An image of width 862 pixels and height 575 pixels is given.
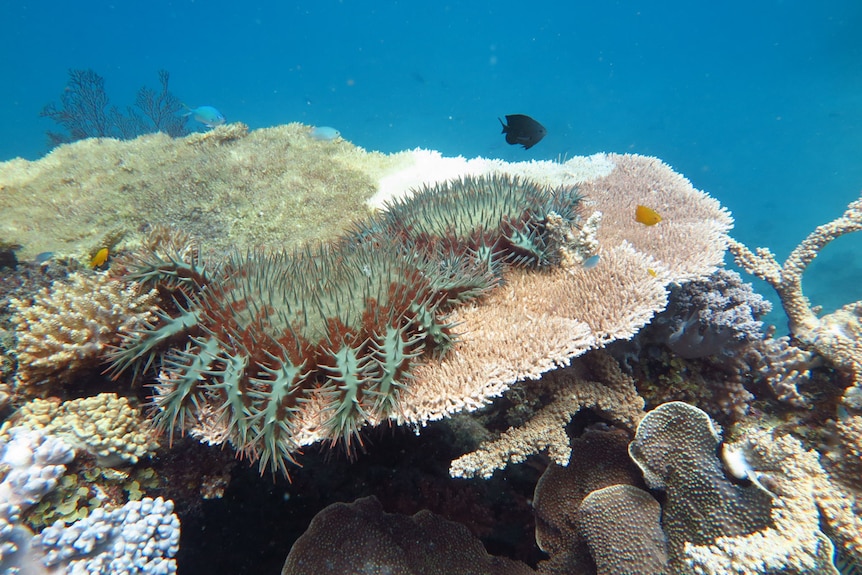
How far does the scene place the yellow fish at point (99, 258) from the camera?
13.6 ft

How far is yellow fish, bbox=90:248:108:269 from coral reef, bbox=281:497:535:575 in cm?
344

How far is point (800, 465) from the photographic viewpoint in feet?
8.68

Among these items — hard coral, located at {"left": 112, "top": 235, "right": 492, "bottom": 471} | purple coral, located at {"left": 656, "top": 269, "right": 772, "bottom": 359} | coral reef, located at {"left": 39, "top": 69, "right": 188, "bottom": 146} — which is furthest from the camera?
coral reef, located at {"left": 39, "top": 69, "right": 188, "bottom": 146}

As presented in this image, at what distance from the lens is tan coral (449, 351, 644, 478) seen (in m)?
2.67

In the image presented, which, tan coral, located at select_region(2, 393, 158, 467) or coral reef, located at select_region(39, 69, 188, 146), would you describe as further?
coral reef, located at select_region(39, 69, 188, 146)

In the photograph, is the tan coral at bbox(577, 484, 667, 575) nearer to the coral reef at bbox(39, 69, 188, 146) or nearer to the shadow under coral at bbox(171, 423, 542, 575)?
the shadow under coral at bbox(171, 423, 542, 575)

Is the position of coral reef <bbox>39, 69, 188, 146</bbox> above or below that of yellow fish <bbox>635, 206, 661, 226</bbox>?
above

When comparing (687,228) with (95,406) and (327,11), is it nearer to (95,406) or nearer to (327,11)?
(95,406)

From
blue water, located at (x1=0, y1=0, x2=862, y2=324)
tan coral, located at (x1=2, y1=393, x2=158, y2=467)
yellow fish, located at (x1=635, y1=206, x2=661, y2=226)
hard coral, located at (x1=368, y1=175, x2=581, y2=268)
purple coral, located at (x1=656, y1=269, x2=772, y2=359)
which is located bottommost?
tan coral, located at (x1=2, y1=393, x2=158, y2=467)

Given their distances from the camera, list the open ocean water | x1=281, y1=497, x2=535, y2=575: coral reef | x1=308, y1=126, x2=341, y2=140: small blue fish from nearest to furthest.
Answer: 1. x1=281, y1=497, x2=535, y2=575: coral reef
2. x1=308, y1=126, x2=341, y2=140: small blue fish
3. the open ocean water

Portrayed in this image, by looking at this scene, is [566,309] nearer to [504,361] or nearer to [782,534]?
[504,361]

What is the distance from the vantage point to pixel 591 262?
11.0 ft

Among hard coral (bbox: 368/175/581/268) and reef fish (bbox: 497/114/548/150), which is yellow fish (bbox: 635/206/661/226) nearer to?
hard coral (bbox: 368/175/581/268)

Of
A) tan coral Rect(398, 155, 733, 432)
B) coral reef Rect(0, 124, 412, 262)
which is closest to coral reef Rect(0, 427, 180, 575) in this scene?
tan coral Rect(398, 155, 733, 432)
